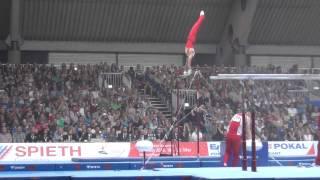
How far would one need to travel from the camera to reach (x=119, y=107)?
23.4m

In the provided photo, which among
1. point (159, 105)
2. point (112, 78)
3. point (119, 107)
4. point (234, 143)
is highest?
point (112, 78)

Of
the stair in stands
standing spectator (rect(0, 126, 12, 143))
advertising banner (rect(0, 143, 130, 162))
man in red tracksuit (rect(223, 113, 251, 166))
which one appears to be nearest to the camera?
man in red tracksuit (rect(223, 113, 251, 166))

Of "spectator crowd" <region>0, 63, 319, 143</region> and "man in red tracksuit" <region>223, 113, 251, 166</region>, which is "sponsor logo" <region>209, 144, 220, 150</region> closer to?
"spectator crowd" <region>0, 63, 319, 143</region>

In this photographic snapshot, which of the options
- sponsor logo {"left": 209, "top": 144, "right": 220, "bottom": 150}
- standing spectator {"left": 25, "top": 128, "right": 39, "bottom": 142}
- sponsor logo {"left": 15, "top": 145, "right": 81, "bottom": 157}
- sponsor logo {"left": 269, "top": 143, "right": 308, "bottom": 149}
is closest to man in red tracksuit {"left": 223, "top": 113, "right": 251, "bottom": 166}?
sponsor logo {"left": 209, "top": 144, "right": 220, "bottom": 150}

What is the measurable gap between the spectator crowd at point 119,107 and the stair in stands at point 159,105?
0.24 m

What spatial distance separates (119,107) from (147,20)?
7.07 meters

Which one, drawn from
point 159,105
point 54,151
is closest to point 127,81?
point 159,105

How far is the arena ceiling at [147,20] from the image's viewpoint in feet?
92.0

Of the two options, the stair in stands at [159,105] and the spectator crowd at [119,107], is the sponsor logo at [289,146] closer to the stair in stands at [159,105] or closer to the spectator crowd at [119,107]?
the spectator crowd at [119,107]

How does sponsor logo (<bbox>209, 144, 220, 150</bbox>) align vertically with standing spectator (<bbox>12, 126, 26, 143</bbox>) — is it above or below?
below

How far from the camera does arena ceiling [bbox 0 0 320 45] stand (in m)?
28.0

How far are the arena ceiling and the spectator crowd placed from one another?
319cm

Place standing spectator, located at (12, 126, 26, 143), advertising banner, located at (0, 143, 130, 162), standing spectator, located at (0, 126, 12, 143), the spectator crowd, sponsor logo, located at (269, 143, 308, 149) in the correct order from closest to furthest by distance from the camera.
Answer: advertising banner, located at (0, 143, 130, 162)
standing spectator, located at (0, 126, 12, 143)
sponsor logo, located at (269, 143, 308, 149)
standing spectator, located at (12, 126, 26, 143)
the spectator crowd

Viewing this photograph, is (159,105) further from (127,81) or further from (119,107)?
(119,107)
